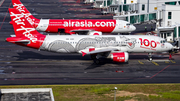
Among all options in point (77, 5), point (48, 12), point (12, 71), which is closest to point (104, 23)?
point (12, 71)

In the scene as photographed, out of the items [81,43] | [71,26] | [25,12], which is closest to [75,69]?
[81,43]

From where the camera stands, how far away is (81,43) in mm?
50594

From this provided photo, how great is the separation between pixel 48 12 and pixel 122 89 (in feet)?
266

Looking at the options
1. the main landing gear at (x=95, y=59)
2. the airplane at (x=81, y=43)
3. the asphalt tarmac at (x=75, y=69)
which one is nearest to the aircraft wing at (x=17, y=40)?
the airplane at (x=81, y=43)

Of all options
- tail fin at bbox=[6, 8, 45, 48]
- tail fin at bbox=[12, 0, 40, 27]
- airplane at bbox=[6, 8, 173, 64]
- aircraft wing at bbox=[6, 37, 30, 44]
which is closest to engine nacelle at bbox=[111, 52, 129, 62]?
airplane at bbox=[6, 8, 173, 64]

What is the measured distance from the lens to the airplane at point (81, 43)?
163 ft

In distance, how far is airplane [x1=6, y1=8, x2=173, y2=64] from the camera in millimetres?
49688

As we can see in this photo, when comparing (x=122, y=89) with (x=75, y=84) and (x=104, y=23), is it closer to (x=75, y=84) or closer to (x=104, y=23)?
(x=75, y=84)

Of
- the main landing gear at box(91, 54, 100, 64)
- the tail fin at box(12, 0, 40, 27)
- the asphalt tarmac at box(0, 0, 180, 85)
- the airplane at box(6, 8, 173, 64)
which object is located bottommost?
the asphalt tarmac at box(0, 0, 180, 85)

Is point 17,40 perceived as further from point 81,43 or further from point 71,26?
point 71,26

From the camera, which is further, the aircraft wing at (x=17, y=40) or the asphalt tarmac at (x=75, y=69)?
the aircraft wing at (x=17, y=40)

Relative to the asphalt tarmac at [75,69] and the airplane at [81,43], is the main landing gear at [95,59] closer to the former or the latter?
the airplane at [81,43]

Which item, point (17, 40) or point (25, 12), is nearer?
point (17, 40)

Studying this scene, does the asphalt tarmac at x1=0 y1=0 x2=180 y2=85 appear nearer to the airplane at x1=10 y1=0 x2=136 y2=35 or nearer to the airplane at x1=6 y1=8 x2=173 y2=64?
the airplane at x1=6 y1=8 x2=173 y2=64
